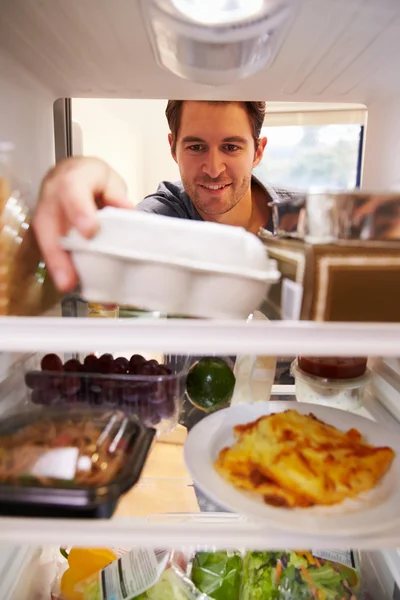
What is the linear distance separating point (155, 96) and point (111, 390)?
1.71 ft

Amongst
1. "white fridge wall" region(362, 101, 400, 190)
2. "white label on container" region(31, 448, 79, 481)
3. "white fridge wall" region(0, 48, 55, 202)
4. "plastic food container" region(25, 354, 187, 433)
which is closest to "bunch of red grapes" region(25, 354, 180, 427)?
"plastic food container" region(25, 354, 187, 433)

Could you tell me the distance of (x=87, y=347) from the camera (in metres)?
0.58

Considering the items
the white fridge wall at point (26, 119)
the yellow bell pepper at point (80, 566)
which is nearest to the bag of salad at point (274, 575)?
the yellow bell pepper at point (80, 566)

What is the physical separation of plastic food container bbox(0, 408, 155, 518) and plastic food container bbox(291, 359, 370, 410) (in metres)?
0.35

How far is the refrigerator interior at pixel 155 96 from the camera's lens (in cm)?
58

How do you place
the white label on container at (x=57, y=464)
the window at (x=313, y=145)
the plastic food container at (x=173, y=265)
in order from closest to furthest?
the plastic food container at (x=173, y=265), the white label on container at (x=57, y=464), the window at (x=313, y=145)

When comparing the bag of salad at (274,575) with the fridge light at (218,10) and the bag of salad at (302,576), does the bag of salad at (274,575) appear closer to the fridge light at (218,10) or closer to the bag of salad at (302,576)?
the bag of salad at (302,576)

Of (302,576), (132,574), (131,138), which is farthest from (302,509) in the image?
(131,138)

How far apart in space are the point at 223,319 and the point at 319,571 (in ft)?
1.98

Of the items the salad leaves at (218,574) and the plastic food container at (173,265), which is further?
the salad leaves at (218,574)

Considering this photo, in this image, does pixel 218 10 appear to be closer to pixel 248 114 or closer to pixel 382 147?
pixel 248 114

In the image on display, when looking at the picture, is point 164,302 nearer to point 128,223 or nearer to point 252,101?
point 128,223

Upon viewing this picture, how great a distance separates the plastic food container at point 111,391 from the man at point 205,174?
28 cm

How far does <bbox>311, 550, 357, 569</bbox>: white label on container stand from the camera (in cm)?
93
